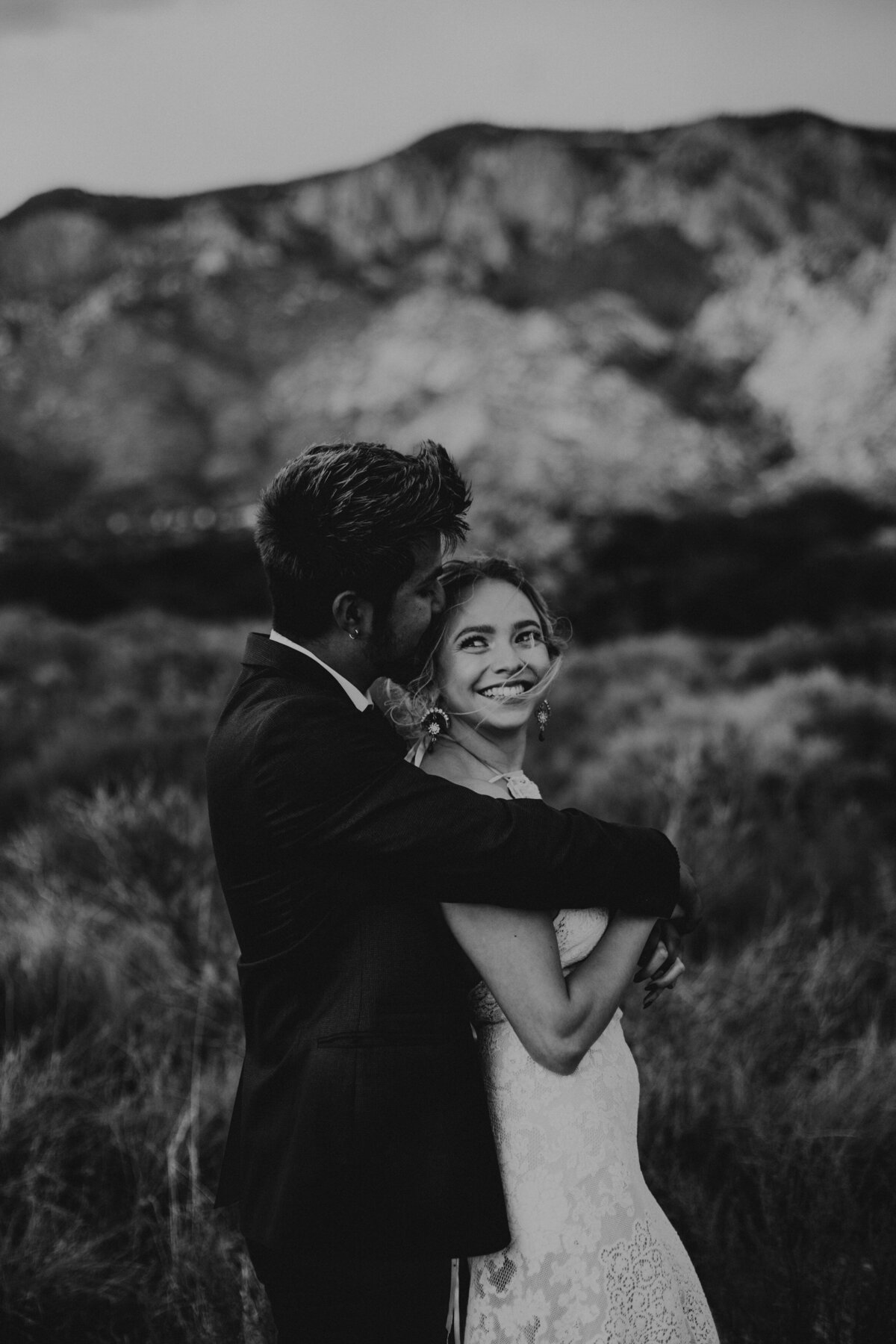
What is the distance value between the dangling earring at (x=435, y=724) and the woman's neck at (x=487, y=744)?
0.02 metres

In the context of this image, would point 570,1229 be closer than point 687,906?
Yes

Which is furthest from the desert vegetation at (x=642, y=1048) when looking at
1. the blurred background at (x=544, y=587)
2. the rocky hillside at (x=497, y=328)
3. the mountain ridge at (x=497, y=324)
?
the mountain ridge at (x=497, y=324)

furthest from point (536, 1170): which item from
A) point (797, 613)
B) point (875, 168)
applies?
point (875, 168)

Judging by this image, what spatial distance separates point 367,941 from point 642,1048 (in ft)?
8.14

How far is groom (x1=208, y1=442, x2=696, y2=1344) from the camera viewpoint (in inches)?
62.0

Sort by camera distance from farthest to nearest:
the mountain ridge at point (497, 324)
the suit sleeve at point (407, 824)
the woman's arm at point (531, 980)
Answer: the mountain ridge at point (497, 324)
the woman's arm at point (531, 980)
the suit sleeve at point (407, 824)

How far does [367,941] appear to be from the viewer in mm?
1634

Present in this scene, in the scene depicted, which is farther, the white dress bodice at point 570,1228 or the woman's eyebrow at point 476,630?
the woman's eyebrow at point 476,630

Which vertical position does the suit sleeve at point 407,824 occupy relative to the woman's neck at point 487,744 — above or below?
below

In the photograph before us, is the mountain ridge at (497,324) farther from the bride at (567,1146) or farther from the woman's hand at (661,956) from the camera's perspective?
the bride at (567,1146)

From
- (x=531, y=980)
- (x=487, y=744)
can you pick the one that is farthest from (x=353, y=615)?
(x=531, y=980)

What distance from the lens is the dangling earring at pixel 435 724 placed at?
6.80 feet

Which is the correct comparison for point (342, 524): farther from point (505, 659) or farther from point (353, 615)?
point (505, 659)

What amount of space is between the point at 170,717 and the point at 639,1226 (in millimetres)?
9207
